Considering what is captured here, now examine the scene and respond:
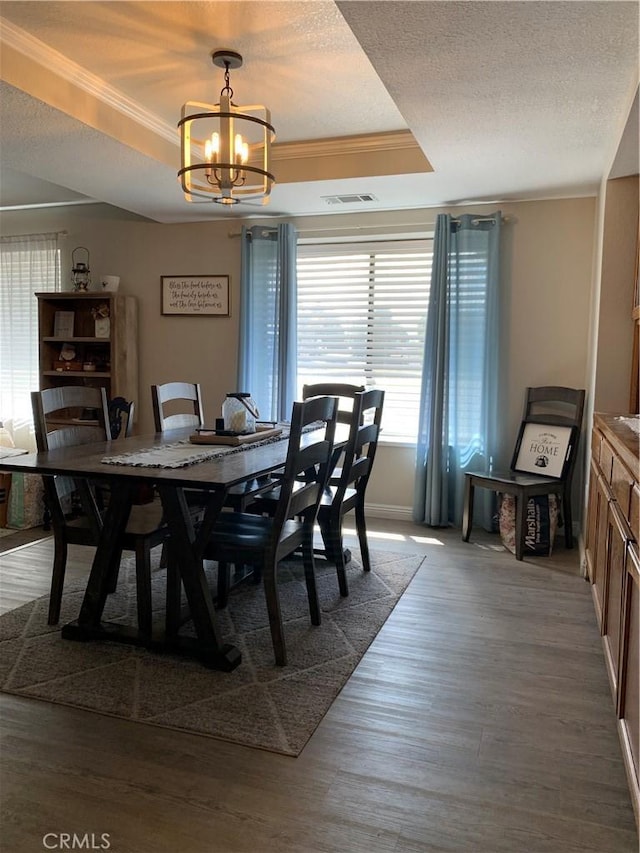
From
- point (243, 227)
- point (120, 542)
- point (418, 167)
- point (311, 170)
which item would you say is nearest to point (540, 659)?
point (120, 542)

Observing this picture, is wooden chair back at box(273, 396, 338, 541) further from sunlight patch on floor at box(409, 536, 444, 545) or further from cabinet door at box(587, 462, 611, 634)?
sunlight patch on floor at box(409, 536, 444, 545)

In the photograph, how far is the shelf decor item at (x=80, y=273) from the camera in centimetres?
525

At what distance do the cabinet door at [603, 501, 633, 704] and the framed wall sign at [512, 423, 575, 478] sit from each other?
168 centimetres

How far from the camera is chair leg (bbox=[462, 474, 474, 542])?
13.6ft

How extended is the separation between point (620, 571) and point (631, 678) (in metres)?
0.37

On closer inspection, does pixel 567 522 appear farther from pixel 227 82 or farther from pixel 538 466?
pixel 227 82

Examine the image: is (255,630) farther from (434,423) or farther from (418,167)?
(418,167)

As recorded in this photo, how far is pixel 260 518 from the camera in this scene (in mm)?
2729

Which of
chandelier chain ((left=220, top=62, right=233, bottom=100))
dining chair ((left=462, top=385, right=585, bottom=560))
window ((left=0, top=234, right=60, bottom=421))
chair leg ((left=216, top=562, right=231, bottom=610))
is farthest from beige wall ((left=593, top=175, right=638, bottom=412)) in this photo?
window ((left=0, top=234, right=60, bottom=421))

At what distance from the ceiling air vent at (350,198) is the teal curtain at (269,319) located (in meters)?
0.49

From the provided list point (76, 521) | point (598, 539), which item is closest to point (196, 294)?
point (76, 521)

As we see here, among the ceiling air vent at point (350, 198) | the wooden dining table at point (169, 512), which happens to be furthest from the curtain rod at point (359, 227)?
the wooden dining table at point (169, 512)

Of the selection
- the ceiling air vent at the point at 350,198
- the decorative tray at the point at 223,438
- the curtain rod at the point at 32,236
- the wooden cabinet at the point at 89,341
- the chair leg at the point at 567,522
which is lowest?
the chair leg at the point at 567,522

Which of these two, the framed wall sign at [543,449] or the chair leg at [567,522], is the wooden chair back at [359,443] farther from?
the chair leg at [567,522]
